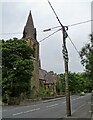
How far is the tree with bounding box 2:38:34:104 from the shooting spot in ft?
152

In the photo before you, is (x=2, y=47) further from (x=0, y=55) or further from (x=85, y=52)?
(x=85, y=52)

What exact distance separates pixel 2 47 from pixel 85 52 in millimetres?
19675

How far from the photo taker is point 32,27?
77375mm

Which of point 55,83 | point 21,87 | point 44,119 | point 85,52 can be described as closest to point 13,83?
point 21,87

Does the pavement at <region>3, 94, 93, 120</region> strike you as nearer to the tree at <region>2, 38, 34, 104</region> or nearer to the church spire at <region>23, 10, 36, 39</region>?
the tree at <region>2, 38, 34, 104</region>

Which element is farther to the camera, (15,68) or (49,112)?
(15,68)

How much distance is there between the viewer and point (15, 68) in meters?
47.2

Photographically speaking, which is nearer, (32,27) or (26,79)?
(26,79)

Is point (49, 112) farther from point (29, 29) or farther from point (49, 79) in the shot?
point (49, 79)

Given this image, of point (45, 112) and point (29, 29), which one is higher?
point (29, 29)

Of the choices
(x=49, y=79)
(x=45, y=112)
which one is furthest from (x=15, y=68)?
(x=49, y=79)

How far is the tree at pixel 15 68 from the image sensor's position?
152 feet

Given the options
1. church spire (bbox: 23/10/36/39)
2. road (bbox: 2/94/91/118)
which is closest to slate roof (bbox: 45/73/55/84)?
church spire (bbox: 23/10/36/39)

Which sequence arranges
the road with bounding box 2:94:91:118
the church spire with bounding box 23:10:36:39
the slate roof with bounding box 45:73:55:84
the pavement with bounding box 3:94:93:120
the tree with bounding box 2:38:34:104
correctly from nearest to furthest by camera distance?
the pavement with bounding box 3:94:93:120 < the road with bounding box 2:94:91:118 < the tree with bounding box 2:38:34:104 < the church spire with bounding box 23:10:36:39 < the slate roof with bounding box 45:73:55:84
